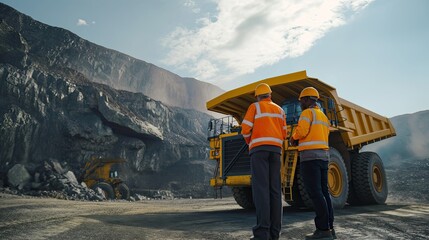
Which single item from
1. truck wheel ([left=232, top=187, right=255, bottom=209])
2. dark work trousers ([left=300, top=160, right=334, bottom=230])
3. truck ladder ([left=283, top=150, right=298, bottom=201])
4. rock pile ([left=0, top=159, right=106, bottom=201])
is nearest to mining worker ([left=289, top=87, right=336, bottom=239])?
dark work trousers ([left=300, top=160, right=334, bottom=230])

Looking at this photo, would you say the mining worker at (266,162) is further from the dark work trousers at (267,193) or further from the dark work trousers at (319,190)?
the dark work trousers at (319,190)

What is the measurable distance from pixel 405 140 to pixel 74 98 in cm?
4222

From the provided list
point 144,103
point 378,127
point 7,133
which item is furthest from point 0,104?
point 378,127

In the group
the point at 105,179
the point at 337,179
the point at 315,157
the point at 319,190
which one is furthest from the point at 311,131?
the point at 105,179

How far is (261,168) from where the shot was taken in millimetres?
→ 3205

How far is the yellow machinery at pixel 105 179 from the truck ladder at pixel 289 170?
47.5ft

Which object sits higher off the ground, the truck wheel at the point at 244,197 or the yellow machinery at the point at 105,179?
the yellow machinery at the point at 105,179

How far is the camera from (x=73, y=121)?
3011 centimetres

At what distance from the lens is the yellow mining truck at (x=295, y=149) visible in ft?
21.2

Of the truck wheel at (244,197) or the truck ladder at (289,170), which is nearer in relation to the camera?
the truck ladder at (289,170)

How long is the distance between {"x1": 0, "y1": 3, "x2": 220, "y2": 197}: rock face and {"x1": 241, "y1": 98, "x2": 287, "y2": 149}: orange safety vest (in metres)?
20.1

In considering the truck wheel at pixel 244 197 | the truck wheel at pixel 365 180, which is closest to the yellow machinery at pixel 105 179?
the truck wheel at pixel 244 197

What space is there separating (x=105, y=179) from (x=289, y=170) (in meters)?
17.1

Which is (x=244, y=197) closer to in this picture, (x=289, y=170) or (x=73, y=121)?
(x=289, y=170)
